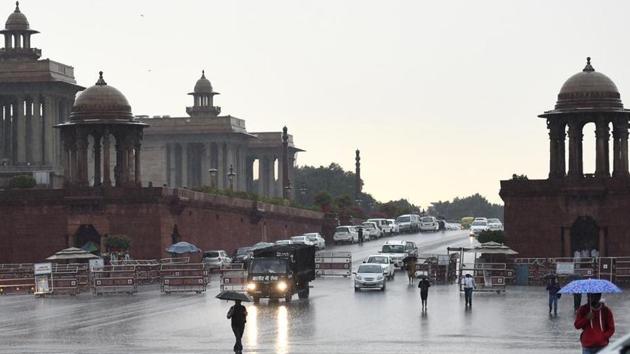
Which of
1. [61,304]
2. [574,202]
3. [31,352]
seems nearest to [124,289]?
[61,304]

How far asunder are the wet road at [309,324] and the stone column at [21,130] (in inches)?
2669

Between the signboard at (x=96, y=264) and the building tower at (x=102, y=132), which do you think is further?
the building tower at (x=102, y=132)

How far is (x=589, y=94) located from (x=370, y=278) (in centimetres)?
2151

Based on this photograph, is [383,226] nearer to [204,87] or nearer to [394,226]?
[394,226]

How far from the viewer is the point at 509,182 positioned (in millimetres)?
90875

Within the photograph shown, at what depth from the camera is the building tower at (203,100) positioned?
607ft

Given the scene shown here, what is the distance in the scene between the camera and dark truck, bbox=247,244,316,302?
66750 mm

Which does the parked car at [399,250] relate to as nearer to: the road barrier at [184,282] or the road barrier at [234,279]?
the road barrier at [234,279]

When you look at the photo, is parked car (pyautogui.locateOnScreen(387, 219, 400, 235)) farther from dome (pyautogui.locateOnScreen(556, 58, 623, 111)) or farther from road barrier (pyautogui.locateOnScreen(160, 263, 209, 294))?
road barrier (pyautogui.locateOnScreen(160, 263, 209, 294))

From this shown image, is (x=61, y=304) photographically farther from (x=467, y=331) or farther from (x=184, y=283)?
(x=467, y=331)

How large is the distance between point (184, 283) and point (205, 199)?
31082 millimetres

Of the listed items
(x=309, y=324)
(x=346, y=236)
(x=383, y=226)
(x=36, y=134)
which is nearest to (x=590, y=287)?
(x=309, y=324)

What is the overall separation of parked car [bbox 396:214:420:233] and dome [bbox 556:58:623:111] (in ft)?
172

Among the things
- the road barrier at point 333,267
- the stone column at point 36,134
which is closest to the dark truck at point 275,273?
the road barrier at point 333,267
